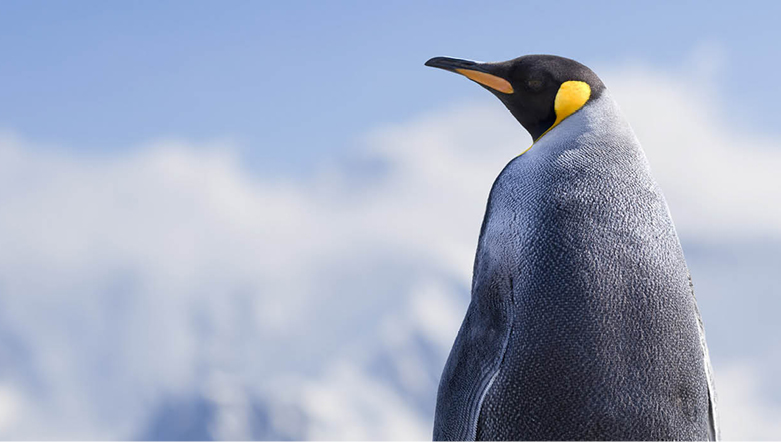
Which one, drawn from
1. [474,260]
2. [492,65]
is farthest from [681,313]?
[492,65]

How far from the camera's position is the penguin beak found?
2.39 metres

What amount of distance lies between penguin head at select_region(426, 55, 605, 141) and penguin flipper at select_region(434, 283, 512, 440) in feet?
2.22

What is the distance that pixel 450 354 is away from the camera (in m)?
2.04

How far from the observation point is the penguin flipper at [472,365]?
1.85 metres

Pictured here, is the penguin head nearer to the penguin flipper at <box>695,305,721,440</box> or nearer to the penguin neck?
the penguin neck

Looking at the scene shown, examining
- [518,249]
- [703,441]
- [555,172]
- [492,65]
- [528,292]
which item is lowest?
[703,441]

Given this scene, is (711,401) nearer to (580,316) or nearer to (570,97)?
(580,316)

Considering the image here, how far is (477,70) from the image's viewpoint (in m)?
2.44

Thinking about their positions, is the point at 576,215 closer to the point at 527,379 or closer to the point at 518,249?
the point at 518,249

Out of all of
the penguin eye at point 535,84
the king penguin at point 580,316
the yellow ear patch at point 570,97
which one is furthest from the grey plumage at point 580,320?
the penguin eye at point 535,84

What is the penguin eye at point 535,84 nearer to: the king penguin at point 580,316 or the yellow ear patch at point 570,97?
the yellow ear patch at point 570,97

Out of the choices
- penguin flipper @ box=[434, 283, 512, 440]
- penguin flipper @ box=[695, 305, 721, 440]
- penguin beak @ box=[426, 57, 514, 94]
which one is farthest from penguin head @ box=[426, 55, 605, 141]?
penguin flipper @ box=[695, 305, 721, 440]

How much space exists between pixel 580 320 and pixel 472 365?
0.31m

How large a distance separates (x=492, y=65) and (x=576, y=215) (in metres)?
0.73
